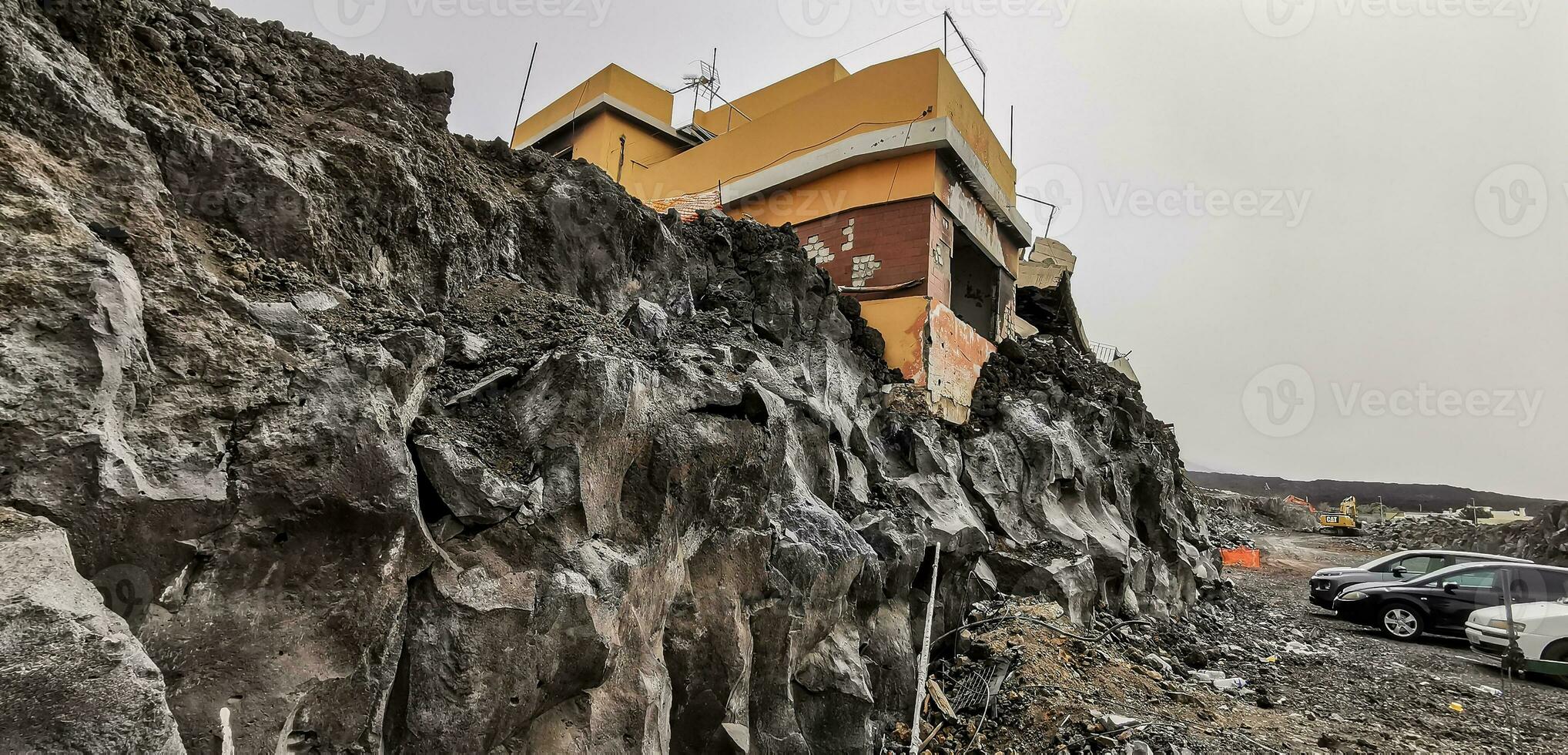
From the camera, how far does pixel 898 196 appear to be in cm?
1207

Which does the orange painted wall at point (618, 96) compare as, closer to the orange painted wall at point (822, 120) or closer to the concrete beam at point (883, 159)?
the orange painted wall at point (822, 120)

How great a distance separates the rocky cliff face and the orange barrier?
2299 cm

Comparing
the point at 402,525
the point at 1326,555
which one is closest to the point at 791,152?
the point at 402,525

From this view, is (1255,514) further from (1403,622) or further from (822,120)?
(822,120)

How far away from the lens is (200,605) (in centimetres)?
272

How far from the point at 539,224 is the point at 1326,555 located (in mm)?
33990

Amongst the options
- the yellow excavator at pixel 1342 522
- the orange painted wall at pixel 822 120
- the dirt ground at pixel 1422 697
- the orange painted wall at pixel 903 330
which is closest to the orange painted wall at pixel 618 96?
the orange painted wall at pixel 822 120

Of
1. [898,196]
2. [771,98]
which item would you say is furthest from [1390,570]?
[771,98]

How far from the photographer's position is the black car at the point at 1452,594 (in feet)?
35.2

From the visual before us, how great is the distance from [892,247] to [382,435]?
9.87 metres

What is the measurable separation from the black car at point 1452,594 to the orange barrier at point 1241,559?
13198mm

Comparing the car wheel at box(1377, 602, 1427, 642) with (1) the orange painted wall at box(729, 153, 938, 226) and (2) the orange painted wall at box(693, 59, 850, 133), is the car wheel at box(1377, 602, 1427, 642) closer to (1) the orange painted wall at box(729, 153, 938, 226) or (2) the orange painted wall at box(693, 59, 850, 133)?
(1) the orange painted wall at box(729, 153, 938, 226)

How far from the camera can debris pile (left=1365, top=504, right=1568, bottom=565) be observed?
69.7ft

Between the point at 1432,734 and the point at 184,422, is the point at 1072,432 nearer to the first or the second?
the point at 1432,734
